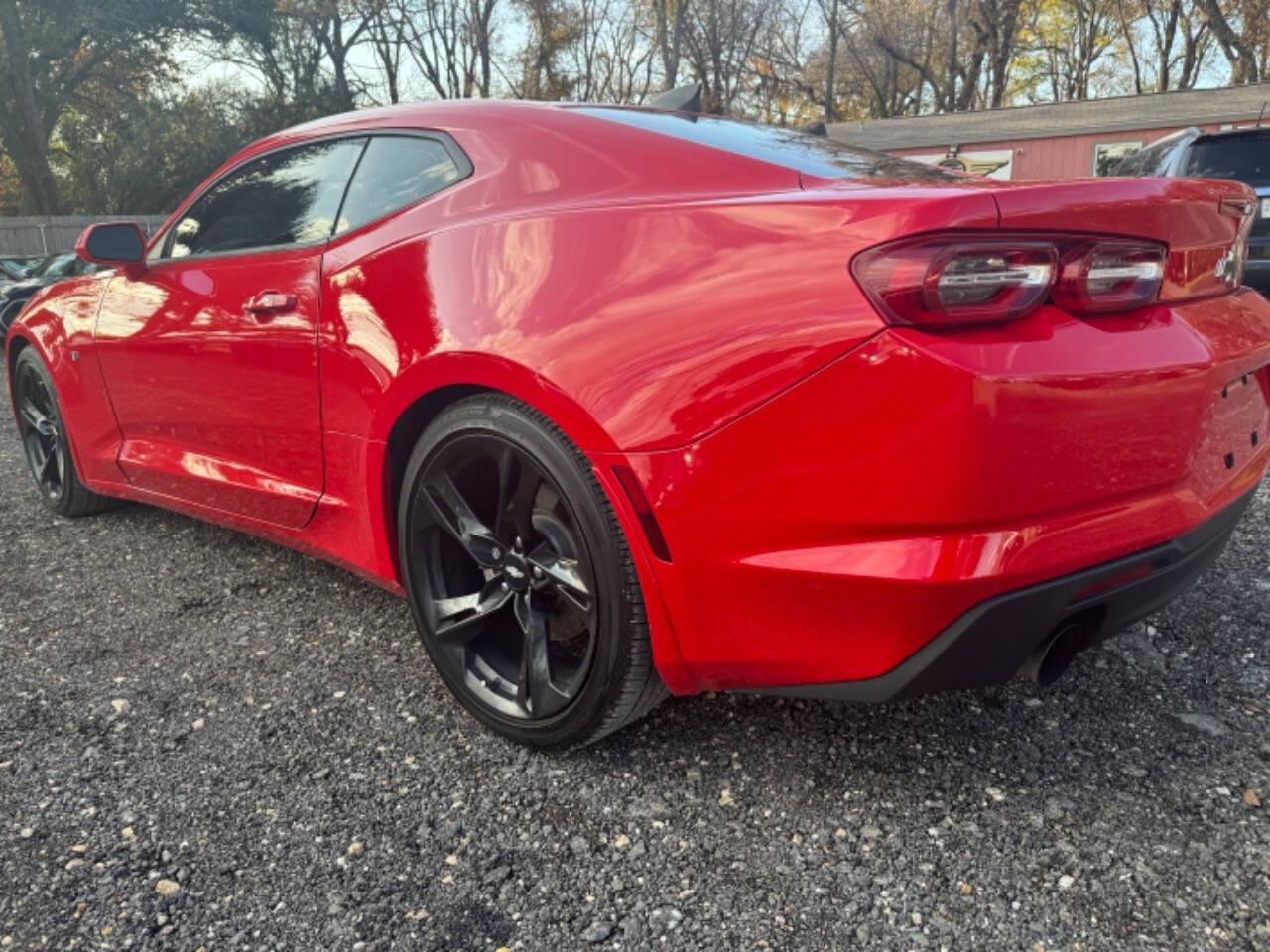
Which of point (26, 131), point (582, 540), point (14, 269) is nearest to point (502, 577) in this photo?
point (582, 540)

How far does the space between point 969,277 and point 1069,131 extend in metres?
25.8

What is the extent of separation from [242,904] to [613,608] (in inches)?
33.1

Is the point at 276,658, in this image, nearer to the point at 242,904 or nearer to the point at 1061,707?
the point at 242,904

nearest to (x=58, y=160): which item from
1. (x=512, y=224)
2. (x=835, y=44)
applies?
(x=835, y=44)

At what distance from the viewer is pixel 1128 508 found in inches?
66.9

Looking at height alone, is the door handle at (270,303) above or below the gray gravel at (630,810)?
above

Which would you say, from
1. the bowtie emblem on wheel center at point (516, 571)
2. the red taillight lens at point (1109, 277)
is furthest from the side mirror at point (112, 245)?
the red taillight lens at point (1109, 277)

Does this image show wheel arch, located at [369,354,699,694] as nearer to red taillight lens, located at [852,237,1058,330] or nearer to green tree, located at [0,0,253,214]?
red taillight lens, located at [852,237,1058,330]

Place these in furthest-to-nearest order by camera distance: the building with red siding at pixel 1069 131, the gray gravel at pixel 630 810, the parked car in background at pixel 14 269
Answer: the building with red siding at pixel 1069 131
the parked car in background at pixel 14 269
the gray gravel at pixel 630 810

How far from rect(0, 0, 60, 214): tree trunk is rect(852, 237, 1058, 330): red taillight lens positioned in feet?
93.0

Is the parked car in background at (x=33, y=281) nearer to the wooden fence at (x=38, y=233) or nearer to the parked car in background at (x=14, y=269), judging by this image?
the parked car in background at (x=14, y=269)

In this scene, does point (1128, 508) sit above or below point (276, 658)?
above

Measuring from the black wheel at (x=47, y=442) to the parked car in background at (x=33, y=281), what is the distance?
882cm

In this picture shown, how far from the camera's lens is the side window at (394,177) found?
7.95ft
